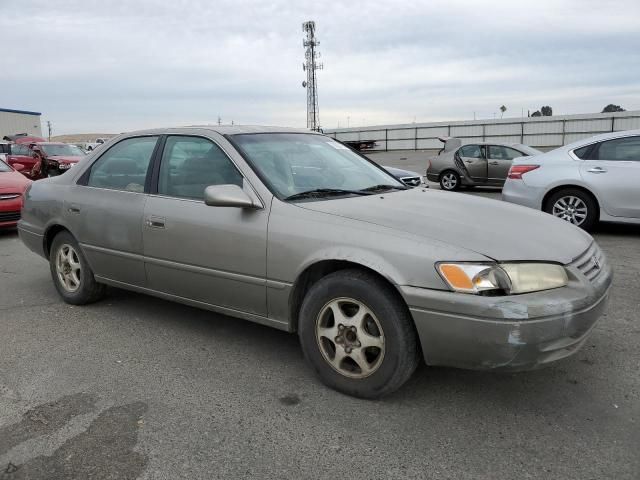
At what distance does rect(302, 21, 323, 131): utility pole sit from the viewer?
6222 cm

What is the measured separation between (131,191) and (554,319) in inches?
120

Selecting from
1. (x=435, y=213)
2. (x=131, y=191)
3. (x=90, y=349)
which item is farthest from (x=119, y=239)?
(x=435, y=213)

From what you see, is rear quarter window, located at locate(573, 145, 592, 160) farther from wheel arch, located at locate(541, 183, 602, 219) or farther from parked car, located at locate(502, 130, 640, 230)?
wheel arch, located at locate(541, 183, 602, 219)

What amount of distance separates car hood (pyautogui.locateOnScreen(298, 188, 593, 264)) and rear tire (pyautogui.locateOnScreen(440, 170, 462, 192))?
11.4 metres

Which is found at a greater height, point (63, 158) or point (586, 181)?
point (63, 158)

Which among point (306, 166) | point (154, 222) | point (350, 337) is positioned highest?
point (306, 166)

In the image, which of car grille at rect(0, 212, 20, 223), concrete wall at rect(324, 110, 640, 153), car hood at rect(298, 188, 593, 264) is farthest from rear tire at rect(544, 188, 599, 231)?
concrete wall at rect(324, 110, 640, 153)

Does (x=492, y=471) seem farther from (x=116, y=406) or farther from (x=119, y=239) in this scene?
(x=119, y=239)

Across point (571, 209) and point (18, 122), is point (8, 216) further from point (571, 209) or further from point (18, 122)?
point (18, 122)

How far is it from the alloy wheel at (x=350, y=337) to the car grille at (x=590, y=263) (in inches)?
43.1

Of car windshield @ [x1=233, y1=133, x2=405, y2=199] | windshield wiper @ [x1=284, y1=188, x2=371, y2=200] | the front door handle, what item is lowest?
the front door handle

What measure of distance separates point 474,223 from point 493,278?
506 mm

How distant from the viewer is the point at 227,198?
10.7ft

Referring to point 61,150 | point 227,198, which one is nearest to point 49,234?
point 227,198
